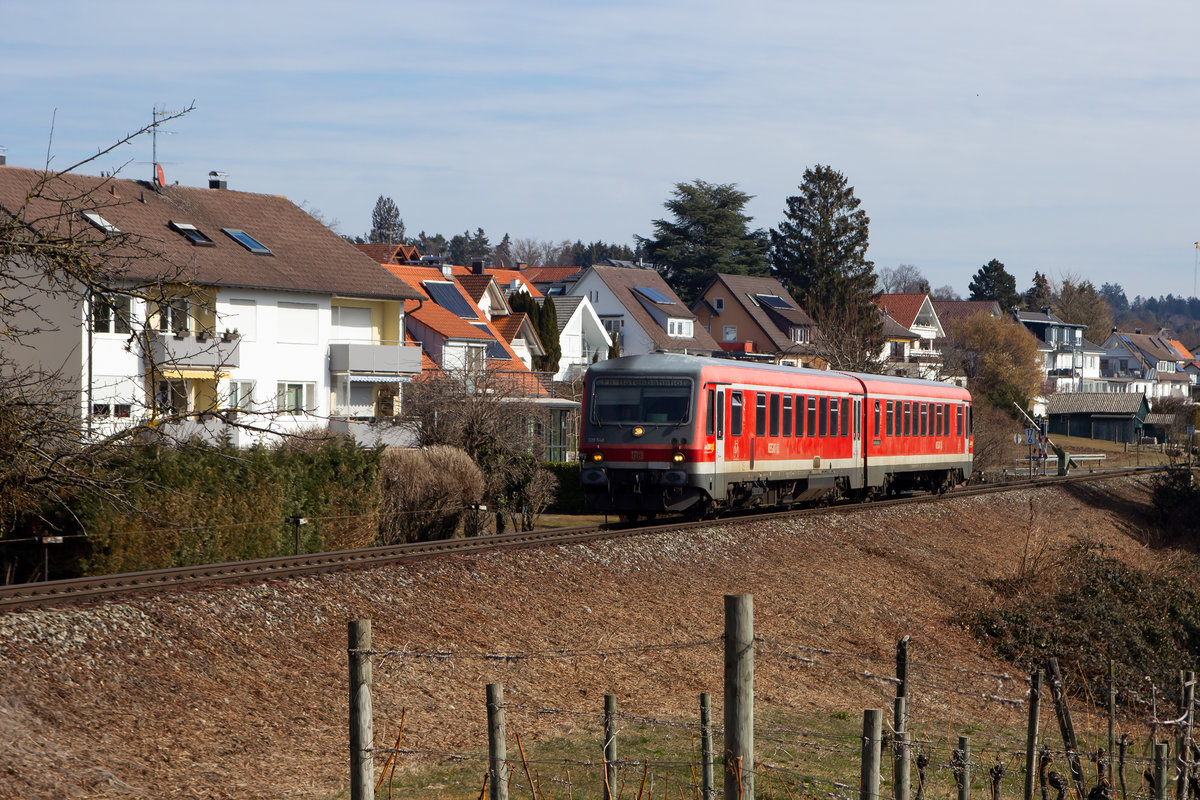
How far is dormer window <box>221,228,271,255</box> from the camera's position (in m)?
41.2

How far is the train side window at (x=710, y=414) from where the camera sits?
23000mm

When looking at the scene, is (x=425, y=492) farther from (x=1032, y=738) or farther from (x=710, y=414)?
(x=1032, y=738)

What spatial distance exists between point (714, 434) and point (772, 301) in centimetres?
6535

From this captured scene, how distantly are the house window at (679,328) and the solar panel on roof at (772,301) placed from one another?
7800 mm

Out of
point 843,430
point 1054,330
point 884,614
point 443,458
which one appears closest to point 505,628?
point 884,614

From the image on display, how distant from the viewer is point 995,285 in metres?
132

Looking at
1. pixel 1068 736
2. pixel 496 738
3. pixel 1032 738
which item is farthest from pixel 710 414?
pixel 496 738

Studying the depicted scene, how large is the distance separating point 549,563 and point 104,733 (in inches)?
350

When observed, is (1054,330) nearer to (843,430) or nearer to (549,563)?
(843,430)

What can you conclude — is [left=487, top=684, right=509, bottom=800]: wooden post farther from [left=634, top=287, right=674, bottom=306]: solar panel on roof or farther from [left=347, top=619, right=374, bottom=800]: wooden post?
[left=634, top=287, right=674, bottom=306]: solar panel on roof

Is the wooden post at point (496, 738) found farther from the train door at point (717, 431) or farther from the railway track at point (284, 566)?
the train door at point (717, 431)

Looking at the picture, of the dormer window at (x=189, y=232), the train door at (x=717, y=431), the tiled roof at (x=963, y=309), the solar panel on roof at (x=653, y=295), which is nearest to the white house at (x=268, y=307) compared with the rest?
the dormer window at (x=189, y=232)

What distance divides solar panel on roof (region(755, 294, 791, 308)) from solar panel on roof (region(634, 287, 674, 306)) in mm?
7894

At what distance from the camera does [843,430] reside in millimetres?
28812
